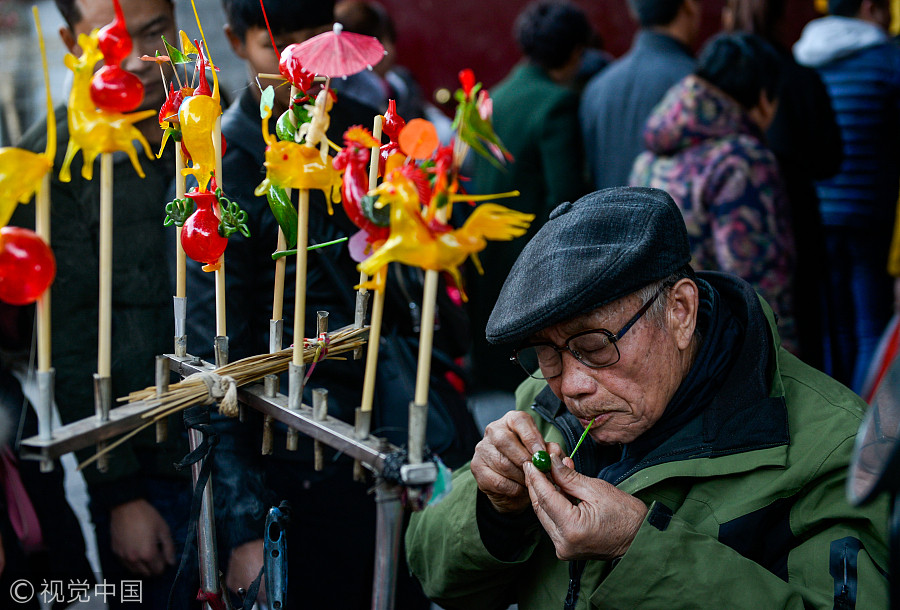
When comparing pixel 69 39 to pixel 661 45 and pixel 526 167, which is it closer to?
pixel 526 167

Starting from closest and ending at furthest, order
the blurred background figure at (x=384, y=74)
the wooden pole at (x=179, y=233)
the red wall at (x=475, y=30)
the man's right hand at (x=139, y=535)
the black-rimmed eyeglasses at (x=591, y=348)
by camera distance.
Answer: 1. the wooden pole at (x=179, y=233)
2. the black-rimmed eyeglasses at (x=591, y=348)
3. the man's right hand at (x=139, y=535)
4. the blurred background figure at (x=384, y=74)
5. the red wall at (x=475, y=30)

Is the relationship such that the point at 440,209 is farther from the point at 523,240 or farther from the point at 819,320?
the point at 523,240

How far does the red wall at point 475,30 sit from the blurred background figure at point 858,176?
2743 millimetres

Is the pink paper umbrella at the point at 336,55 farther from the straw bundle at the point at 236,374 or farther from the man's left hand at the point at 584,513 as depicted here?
the man's left hand at the point at 584,513

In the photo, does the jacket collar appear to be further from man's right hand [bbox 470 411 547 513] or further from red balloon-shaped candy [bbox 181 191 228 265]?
red balloon-shaped candy [bbox 181 191 228 265]

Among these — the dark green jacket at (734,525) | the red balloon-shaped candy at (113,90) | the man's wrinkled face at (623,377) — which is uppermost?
the red balloon-shaped candy at (113,90)

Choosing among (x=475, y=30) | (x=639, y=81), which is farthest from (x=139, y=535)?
(x=475, y=30)

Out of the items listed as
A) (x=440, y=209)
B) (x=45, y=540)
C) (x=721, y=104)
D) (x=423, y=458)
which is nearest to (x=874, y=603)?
(x=423, y=458)

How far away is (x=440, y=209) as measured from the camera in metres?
0.94

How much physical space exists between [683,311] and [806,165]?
6.19ft

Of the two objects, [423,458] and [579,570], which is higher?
[423,458]

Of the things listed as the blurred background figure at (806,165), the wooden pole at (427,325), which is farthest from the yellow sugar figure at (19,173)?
the blurred background figure at (806,165)

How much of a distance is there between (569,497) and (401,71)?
14.4 ft

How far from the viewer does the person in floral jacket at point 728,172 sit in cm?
250
